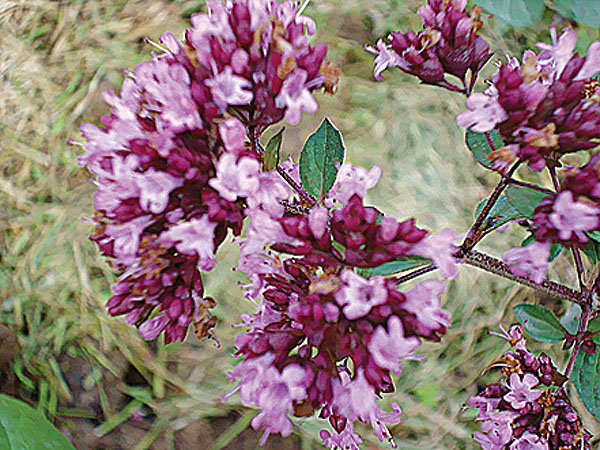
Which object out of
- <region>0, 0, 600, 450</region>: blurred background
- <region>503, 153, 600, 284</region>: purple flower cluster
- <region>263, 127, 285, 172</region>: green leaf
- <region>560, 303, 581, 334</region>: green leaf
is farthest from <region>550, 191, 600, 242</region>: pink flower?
<region>0, 0, 600, 450</region>: blurred background

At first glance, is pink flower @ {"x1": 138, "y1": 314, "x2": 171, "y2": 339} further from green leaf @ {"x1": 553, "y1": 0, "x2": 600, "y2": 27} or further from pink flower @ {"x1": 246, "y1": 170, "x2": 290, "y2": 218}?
green leaf @ {"x1": 553, "y1": 0, "x2": 600, "y2": 27}

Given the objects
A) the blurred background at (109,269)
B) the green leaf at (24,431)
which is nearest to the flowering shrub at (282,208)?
the green leaf at (24,431)

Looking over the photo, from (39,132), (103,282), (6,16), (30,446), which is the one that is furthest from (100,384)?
(6,16)

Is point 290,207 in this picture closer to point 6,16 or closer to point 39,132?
point 39,132

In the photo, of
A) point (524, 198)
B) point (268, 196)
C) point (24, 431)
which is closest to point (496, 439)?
point (524, 198)

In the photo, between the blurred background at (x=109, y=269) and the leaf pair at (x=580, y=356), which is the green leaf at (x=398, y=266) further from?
the blurred background at (x=109, y=269)

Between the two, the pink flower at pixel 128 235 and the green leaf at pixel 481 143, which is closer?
the pink flower at pixel 128 235
